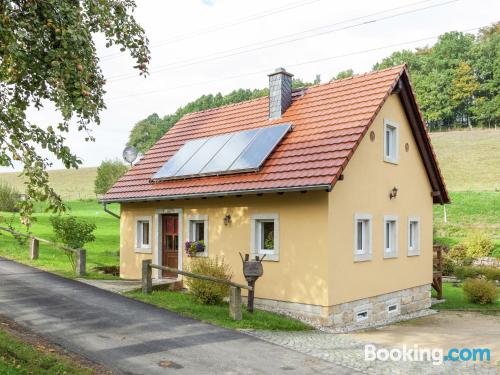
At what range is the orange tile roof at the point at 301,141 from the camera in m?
13.2

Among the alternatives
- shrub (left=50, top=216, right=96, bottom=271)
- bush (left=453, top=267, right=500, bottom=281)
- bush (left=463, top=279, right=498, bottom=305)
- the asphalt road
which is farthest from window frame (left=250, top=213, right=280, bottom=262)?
bush (left=453, top=267, right=500, bottom=281)

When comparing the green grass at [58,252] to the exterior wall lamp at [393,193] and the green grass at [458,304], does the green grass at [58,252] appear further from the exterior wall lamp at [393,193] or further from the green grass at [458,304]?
the green grass at [458,304]

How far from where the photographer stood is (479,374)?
960 centimetres

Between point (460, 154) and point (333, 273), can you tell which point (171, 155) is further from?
point (460, 154)

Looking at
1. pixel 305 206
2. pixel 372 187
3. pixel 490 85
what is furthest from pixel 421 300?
pixel 490 85

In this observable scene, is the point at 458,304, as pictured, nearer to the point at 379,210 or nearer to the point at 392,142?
the point at 379,210

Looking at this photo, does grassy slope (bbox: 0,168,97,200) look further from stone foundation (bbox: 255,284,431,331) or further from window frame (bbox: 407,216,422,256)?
stone foundation (bbox: 255,284,431,331)

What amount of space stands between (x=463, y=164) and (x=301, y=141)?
50.4m

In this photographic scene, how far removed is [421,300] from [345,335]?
6.54 metres

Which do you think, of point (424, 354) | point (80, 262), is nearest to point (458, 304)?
point (424, 354)

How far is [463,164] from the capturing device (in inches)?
2334

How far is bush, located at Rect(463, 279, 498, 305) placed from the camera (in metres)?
19.2

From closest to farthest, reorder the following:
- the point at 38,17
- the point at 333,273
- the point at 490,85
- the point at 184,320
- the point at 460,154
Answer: the point at 38,17 < the point at 184,320 < the point at 333,273 < the point at 460,154 < the point at 490,85

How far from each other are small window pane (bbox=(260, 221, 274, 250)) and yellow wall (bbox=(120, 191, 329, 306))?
41 cm
